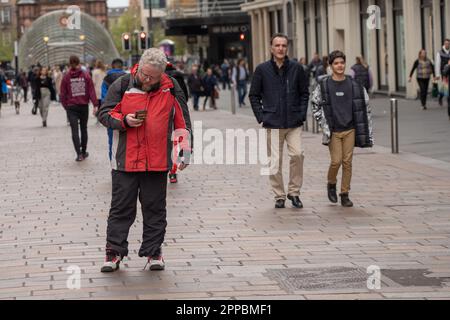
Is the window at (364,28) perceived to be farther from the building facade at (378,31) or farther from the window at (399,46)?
the window at (399,46)

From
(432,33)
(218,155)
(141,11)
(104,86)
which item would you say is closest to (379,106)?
(432,33)

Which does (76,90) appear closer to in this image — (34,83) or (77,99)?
(77,99)

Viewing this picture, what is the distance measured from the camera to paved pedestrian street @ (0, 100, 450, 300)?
8.21 meters

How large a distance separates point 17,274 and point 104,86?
29.2ft

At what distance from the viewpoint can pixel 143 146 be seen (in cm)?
890

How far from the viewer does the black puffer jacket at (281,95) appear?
12734 mm

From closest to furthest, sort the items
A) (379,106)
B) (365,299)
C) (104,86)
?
(365,299) < (104,86) < (379,106)

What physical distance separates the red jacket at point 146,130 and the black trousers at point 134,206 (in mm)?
148

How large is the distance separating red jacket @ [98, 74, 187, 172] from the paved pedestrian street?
819 mm

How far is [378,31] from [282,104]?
2895 centimetres

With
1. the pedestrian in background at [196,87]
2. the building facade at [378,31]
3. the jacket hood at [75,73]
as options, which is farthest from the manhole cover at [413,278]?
the pedestrian in background at [196,87]

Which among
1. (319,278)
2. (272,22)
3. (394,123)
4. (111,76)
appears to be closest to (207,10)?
(272,22)
